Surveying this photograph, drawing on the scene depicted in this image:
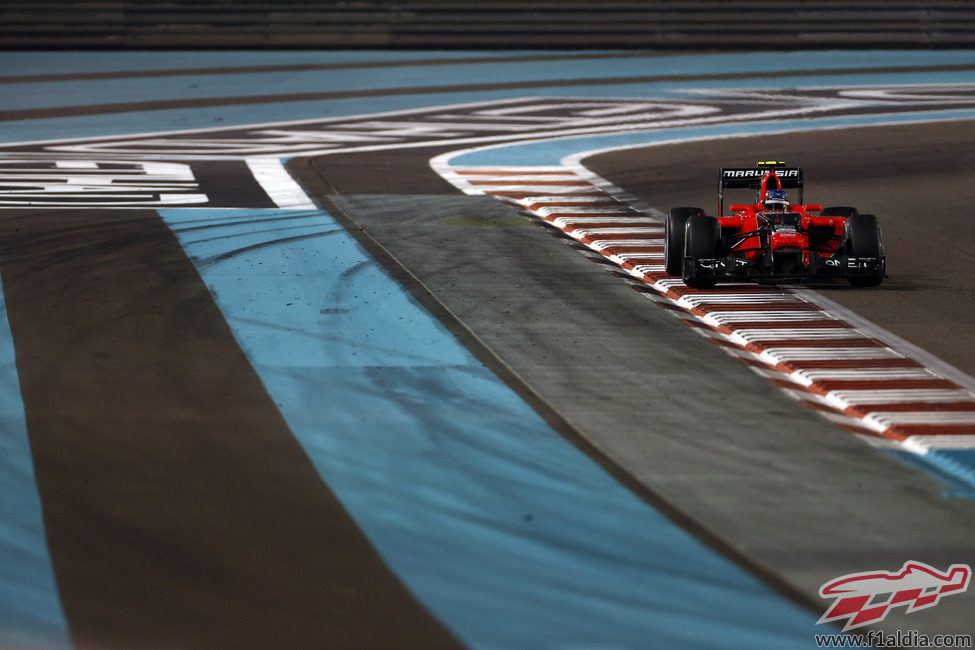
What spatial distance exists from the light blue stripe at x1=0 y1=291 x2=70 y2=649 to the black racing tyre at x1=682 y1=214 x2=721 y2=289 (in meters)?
6.30

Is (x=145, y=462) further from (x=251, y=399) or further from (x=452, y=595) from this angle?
(x=452, y=595)

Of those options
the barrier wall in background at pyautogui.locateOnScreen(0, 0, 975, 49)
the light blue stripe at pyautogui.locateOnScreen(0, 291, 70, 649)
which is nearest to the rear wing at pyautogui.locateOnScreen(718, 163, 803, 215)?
the light blue stripe at pyautogui.locateOnScreen(0, 291, 70, 649)

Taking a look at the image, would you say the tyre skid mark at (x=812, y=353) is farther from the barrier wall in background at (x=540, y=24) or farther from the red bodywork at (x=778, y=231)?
the barrier wall in background at (x=540, y=24)

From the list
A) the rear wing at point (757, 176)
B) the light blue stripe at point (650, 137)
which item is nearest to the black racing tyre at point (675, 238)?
the rear wing at point (757, 176)

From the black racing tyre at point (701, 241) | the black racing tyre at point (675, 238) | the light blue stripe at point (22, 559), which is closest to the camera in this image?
the light blue stripe at point (22, 559)

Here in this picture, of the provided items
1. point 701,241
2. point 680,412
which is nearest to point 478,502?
point 680,412

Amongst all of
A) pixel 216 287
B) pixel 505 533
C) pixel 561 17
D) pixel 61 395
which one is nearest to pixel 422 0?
pixel 561 17

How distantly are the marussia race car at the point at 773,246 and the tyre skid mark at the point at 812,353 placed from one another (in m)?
0.22

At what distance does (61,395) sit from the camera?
359 inches

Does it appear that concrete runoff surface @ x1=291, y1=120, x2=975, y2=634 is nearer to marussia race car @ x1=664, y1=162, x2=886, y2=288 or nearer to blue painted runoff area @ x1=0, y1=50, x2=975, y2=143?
marussia race car @ x1=664, y1=162, x2=886, y2=288

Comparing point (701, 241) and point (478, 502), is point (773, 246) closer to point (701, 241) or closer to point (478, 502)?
point (701, 241)

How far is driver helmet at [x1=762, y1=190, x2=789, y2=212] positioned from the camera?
1287cm

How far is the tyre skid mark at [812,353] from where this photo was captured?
8531mm

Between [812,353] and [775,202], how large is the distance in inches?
112
